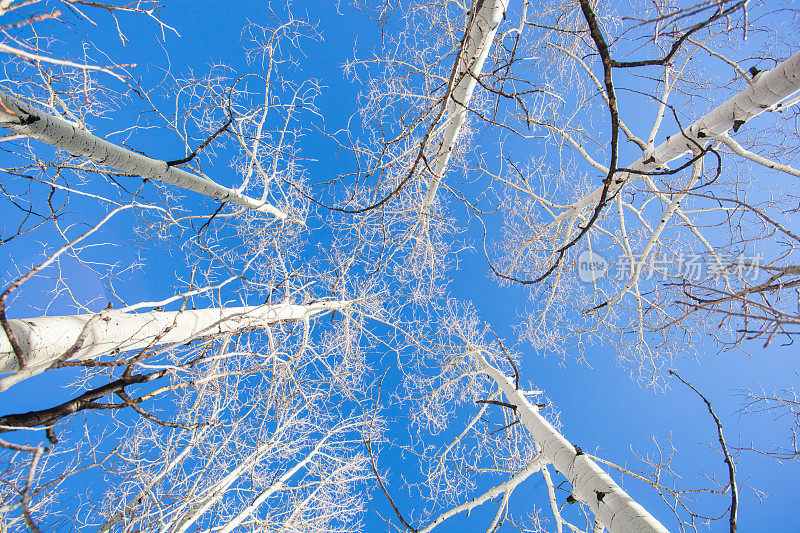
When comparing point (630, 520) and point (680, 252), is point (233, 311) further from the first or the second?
point (680, 252)

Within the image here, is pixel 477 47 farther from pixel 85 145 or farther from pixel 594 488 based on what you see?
pixel 594 488

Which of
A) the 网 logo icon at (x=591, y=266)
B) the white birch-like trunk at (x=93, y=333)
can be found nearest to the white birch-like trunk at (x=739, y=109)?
the 网 logo icon at (x=591, y=266)

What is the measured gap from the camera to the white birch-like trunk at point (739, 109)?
250 cm

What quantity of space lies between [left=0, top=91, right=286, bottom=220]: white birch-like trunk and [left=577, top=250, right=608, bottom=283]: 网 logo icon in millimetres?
4918

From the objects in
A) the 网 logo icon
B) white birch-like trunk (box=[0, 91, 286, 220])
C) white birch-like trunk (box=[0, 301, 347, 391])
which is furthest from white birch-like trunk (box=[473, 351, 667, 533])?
white birch-like trunk (box=[0, 91, 286, 220])

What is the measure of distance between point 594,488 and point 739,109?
10.3 ft

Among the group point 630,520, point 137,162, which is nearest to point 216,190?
point 137,162

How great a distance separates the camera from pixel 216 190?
12.6 feet

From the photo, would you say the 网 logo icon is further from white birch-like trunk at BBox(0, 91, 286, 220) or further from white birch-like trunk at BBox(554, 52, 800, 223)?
white birch-like trunk at BBox(0, 91, 286, 220)

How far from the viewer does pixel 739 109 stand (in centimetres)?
282

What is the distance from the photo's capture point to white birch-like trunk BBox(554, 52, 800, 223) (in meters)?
2.50

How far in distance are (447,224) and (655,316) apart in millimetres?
3011

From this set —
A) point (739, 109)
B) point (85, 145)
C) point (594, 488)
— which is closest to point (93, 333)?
point (85, 145)

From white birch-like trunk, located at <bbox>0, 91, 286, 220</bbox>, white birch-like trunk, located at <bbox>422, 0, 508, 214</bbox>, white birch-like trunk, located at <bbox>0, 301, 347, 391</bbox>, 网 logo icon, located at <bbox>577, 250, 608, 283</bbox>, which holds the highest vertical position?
white birch-like trunk, located at <bbox>0, 91, 286, 220</bbox>
